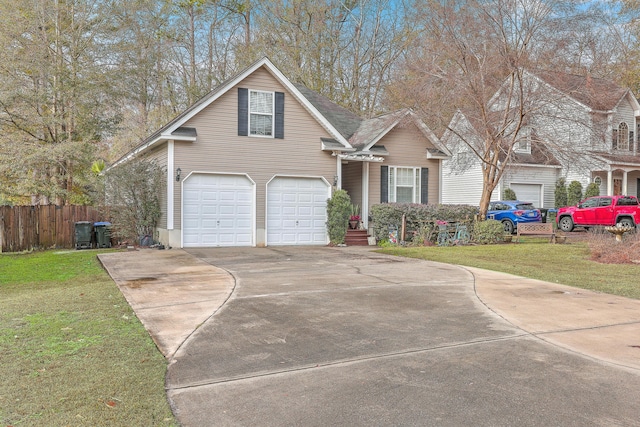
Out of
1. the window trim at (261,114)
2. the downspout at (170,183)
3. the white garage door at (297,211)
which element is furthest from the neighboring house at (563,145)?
the downspout at (170,183)

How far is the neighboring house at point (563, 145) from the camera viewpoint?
17.2 m

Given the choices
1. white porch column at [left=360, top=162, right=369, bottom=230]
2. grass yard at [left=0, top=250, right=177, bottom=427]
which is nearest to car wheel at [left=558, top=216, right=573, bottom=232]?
white porch column at [left=360, top=162, right=369, bottom=230]

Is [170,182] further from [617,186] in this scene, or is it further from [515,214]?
[617,186]

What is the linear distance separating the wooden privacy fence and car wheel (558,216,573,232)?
755 inches

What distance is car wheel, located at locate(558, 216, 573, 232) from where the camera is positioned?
72.0ft

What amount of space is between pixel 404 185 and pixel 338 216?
3.90 metres

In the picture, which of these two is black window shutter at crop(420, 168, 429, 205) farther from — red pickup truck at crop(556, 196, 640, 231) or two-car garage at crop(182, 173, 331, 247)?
red pickup truck at crop(556, 196, 640, 231)

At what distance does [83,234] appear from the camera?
628 inches

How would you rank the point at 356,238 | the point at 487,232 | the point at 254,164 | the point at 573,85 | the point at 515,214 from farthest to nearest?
the point at 515,214 → the point at 356,238 → the point at 487,232 → the point at 573,85 → the point at 254,164

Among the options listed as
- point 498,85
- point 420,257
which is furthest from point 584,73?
point 420,257

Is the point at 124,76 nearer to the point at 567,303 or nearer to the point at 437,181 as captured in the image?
the point at 437,181

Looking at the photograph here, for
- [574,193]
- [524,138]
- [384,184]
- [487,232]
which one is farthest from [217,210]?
[574,193]

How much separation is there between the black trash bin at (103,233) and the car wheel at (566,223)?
1890 cm

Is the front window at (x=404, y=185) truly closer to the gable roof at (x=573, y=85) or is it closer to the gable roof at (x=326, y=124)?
the gable roof at (x=326, y=124)
